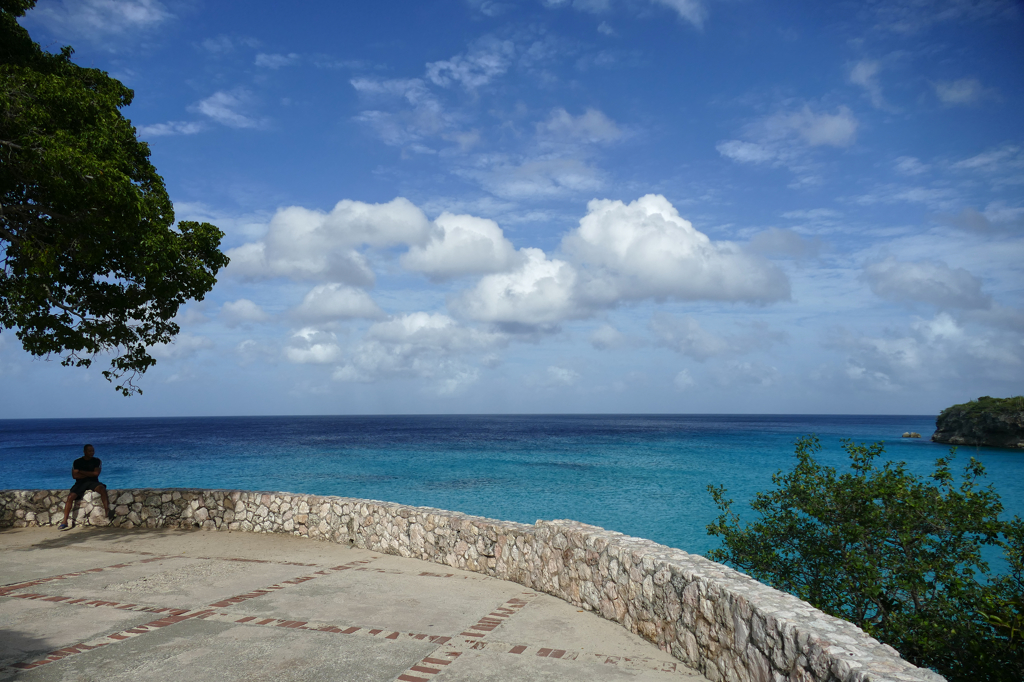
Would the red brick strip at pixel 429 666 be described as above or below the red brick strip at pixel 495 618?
above

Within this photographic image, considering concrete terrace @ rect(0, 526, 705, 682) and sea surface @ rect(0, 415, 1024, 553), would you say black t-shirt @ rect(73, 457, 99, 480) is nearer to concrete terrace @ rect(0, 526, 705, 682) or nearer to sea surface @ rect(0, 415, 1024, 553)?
concrete terrace @ rect(0, 526, 705, 682)

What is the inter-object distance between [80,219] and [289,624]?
8361 mm

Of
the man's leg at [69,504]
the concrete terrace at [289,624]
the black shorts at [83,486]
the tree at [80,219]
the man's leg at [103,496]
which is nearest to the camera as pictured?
the concrete terrace at [289,624]

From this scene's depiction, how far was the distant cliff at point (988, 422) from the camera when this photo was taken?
61812mm

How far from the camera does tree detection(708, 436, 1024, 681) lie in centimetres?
725

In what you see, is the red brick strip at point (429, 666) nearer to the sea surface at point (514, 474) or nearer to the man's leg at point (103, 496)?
the man's leg at point (103, 496)

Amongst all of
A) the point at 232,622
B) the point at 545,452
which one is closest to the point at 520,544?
the point at 232,622

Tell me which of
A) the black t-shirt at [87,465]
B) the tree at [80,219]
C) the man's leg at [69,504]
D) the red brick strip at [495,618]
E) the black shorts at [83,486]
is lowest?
the red brick strip at [495,618]

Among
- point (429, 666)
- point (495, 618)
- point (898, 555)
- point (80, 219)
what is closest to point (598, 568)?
point (495, 618)

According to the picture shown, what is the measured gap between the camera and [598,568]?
774 cm

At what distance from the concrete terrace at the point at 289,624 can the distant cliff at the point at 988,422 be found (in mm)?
64626

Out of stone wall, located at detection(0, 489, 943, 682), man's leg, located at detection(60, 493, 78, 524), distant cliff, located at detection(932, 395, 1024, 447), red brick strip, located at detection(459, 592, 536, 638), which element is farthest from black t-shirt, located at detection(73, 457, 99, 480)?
distant cliff, located at detection(932, 395, 1024, 447)

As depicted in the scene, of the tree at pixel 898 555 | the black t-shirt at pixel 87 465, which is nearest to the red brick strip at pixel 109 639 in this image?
the black t-shirt at pixel 87 465

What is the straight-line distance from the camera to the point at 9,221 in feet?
38.4
